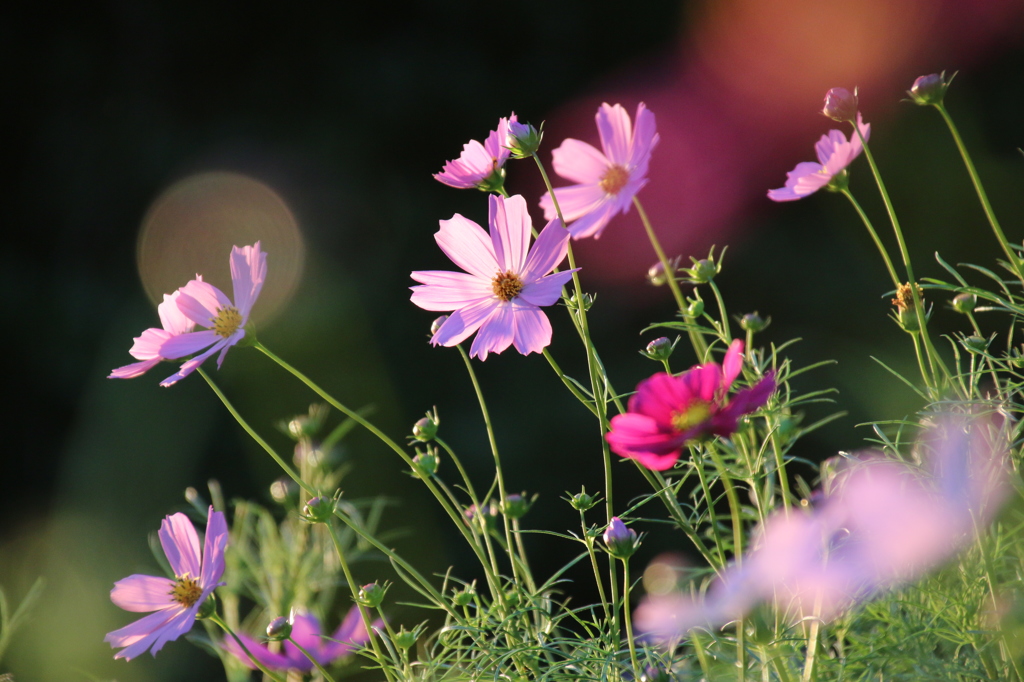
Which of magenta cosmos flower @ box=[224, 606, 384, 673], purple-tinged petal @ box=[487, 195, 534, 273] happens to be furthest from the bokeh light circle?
purple-tinged petal @ box=[487, 195, 534, 273]

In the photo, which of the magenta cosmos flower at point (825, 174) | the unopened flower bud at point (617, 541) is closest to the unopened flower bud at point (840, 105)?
the magenta cosmos flower at point (825, 174)

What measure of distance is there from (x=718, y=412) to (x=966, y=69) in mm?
1480

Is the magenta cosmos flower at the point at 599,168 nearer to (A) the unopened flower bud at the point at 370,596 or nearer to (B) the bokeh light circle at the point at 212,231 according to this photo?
(A) the unopened flower bud at the point at 370,596

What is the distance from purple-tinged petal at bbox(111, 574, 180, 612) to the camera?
0.46m

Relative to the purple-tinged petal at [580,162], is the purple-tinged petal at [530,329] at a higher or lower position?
lower

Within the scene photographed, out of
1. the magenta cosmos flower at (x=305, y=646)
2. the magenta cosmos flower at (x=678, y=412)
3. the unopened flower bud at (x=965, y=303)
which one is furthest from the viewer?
the magenta cosmos flower at (x=305, y=646)

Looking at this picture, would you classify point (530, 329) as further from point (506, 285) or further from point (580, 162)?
point (580, 162)

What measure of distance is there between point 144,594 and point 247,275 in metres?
0.20

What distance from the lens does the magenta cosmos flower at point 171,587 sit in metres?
0.41

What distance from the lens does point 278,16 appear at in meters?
1.73

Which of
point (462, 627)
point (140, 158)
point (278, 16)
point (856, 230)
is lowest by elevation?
point (856, 230)

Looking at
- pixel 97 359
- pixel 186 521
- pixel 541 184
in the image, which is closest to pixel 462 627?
pixel 186 521

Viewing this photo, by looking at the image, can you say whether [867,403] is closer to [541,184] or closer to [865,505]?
[865,505]

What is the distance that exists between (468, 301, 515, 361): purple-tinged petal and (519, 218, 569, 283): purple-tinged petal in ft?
0.09
